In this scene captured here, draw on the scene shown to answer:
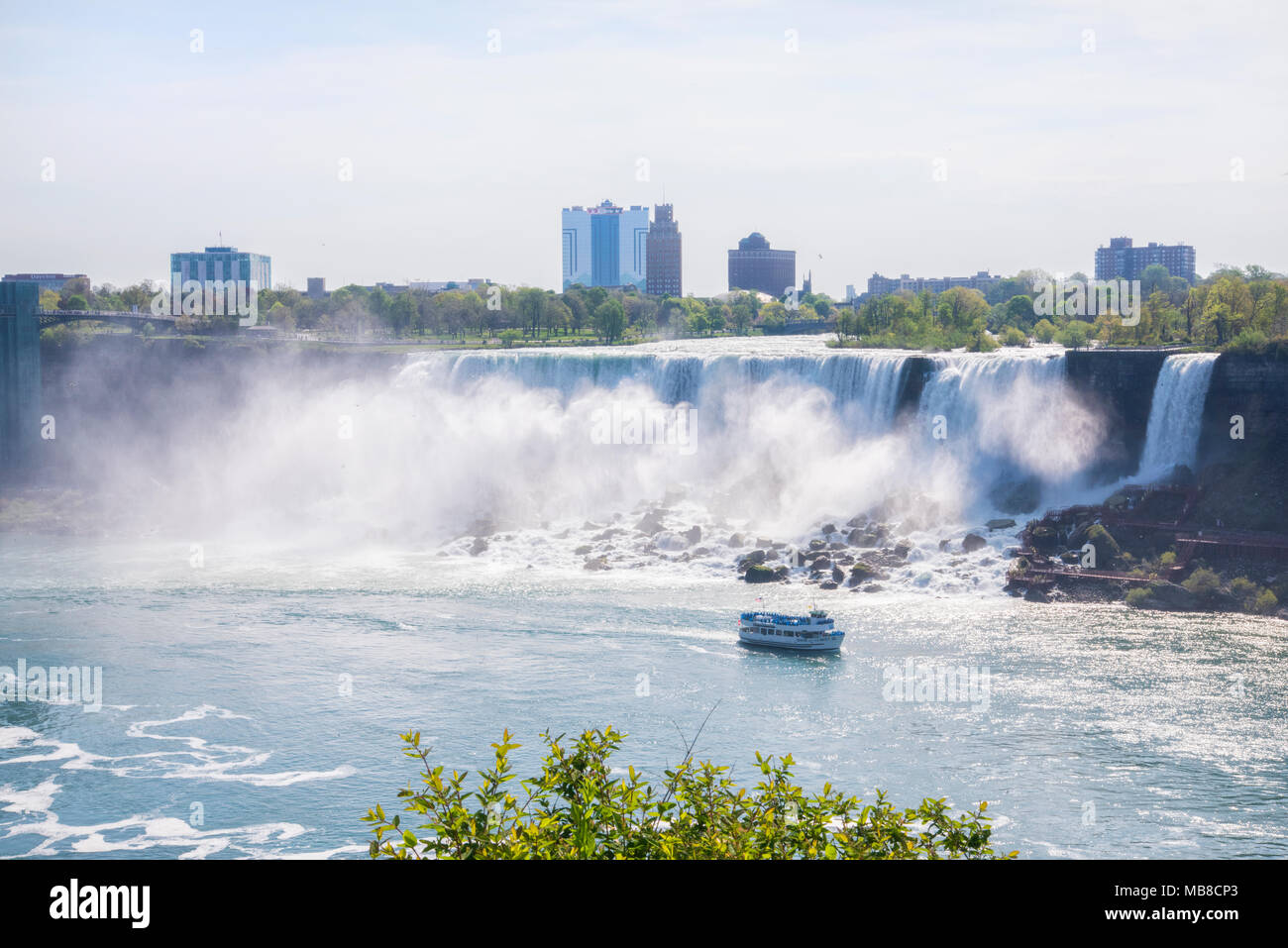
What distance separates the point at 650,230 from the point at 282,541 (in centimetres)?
14599

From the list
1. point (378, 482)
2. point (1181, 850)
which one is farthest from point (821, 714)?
point (378, 482)

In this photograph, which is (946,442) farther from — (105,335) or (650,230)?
(650,230)

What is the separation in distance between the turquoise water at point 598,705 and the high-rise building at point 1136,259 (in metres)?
141

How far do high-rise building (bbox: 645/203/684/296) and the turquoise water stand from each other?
150756 millimetres

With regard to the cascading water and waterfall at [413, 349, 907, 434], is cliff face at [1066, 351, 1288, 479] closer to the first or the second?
the cascading water

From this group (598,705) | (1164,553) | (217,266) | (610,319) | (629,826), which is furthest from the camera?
(217,266)

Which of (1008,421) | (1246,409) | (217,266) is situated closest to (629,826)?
(1246,409)

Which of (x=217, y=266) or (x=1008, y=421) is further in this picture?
(x=217, y=266)

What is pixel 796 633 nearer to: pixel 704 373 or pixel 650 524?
pixel 650 524

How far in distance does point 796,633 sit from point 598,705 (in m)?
7.35

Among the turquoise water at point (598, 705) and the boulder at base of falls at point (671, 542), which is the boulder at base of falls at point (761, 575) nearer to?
the turquoise water at point (598, 705)

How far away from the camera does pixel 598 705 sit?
27.8m

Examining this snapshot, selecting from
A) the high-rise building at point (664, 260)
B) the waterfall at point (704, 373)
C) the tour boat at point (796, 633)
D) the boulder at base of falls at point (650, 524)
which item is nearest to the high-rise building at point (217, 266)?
the high-rise building at point (664, 260)
